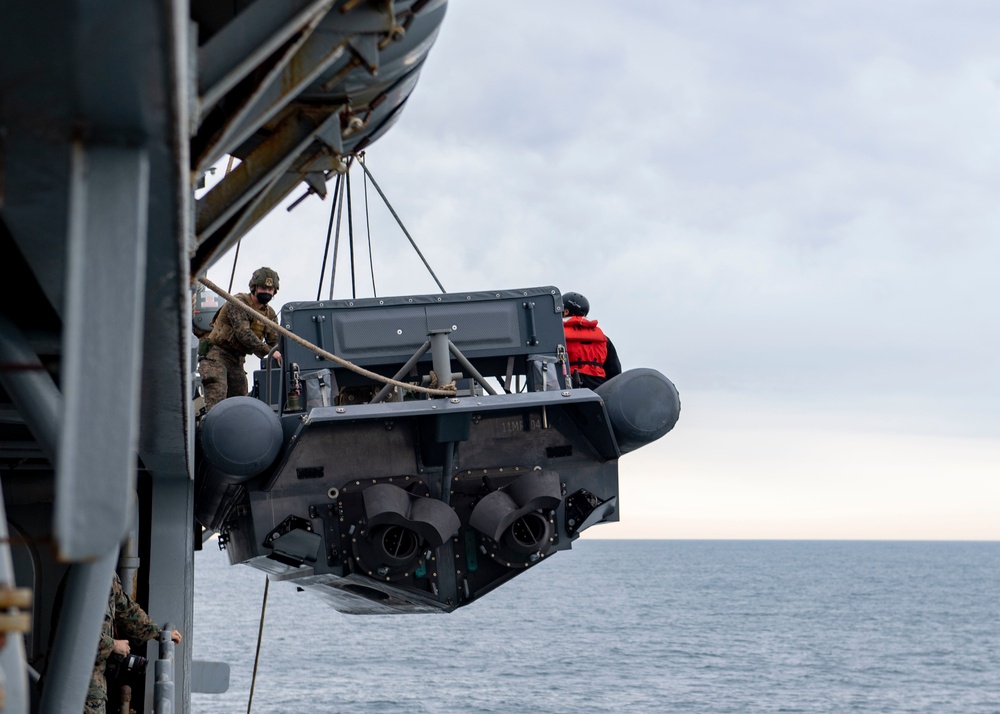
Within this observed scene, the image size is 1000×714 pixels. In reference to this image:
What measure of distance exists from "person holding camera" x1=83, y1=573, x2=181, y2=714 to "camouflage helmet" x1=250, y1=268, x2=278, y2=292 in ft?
10.6

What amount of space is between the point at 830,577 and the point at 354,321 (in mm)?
128430

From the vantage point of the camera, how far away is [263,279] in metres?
10.2

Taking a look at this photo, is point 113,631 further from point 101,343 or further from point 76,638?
point 101,343

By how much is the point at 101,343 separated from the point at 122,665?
5.45 meters

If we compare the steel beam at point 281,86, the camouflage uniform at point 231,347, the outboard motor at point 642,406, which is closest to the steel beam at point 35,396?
the steel beam at point 281,86

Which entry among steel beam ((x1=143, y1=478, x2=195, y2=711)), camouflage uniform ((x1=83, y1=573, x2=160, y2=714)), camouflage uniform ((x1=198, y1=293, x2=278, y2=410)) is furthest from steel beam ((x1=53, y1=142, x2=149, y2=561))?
camouflage uniform ((x1=198, y1=293, x2=278, y2=410))

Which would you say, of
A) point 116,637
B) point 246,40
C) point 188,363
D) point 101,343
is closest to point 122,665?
point 116,637

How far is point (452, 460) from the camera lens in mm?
A: 8680

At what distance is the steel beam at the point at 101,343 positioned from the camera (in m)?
2.70

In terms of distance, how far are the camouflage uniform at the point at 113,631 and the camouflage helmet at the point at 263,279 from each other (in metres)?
3.34

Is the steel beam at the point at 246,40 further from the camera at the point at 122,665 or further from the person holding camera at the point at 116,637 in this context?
the camera at the point at 122,665

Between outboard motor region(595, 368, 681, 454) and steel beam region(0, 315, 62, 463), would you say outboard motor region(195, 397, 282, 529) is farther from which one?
steel beam region(0, 315, 62, 463)

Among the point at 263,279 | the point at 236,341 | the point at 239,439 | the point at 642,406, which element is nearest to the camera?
the point at 239,439

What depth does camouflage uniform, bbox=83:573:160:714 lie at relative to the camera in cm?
682
